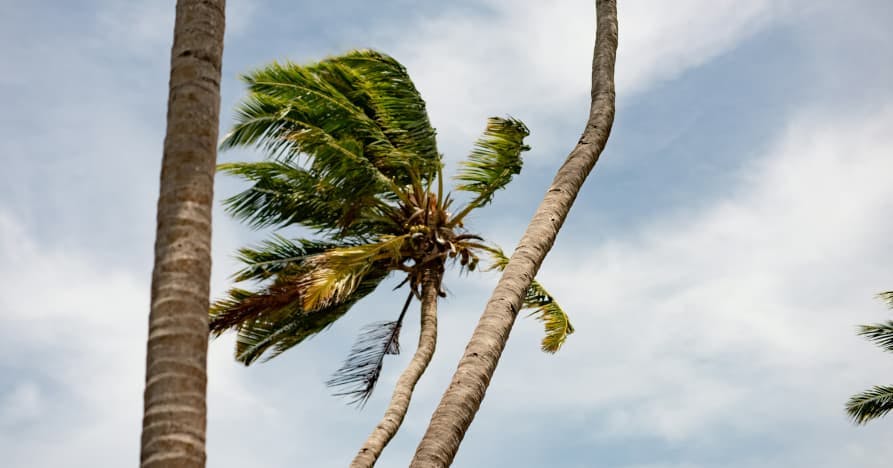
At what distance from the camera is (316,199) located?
15.4 metres

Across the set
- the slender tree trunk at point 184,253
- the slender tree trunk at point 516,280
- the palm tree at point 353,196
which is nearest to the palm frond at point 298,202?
the palm tree at point 353,196

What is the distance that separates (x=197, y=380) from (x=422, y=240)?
36.3 ft

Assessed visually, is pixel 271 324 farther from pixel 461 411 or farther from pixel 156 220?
pixel 156 220

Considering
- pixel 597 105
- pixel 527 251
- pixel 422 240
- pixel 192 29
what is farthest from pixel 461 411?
pixel 422 240

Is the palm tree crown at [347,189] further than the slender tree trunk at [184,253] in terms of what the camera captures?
Yes

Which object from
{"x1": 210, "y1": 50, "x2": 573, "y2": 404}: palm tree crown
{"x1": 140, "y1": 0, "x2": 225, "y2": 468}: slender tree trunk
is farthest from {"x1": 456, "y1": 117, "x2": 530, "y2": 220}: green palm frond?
{"x1": 140, "y1": 0, "x2": 225, "y2": 468}: slender tree trunk

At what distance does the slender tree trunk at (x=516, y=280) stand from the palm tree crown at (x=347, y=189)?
16.2 ft

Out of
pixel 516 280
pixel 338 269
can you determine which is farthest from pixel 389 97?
pixel 516 280

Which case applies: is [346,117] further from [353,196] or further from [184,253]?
[184,253]

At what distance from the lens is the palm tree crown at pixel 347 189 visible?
47.2 ft

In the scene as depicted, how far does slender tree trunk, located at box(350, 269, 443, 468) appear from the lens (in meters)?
13.7

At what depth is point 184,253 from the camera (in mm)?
4879

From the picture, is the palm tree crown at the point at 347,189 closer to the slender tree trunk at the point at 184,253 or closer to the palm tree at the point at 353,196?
the palm tree at the point at 353,196

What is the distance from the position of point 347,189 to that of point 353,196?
0.50 feet
